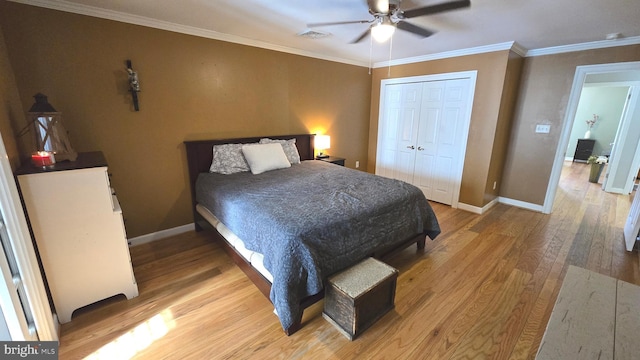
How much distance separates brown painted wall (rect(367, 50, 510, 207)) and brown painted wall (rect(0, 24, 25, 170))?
14.7 ft

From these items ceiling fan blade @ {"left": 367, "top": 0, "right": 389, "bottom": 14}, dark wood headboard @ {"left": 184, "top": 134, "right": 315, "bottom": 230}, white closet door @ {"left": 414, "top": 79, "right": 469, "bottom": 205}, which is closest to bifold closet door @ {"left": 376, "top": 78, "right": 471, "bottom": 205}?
white closet door @ {"left": 414, "top": 79, "right": 469, "bottom": 205}

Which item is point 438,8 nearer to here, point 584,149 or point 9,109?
point 9,109

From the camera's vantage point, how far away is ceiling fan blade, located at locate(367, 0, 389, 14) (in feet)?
5.93

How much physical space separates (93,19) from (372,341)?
135 inches

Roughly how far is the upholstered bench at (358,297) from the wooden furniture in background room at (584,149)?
368 inches

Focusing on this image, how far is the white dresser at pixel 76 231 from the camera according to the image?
1.58 meters

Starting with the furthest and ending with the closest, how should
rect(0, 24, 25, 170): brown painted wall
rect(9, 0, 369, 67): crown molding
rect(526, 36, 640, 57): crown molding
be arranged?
1. rect(526, 36, 640, 57): crown molding
2. rect(9, 0, 369, 67): crown molding
3. rect(0, 24, 25, 170): brown painted wall

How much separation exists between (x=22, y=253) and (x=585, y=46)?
18.1 feet

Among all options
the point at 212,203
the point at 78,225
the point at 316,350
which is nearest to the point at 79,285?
the point at 78,225

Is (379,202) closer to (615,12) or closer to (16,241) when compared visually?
(16,241)

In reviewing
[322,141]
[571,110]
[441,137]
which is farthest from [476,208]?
[322,141]

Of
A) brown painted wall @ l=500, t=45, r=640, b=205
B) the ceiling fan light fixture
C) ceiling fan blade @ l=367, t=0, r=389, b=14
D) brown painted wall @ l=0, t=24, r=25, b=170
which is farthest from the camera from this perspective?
brown painted wall @ l=500, t=45, r=640, b=205

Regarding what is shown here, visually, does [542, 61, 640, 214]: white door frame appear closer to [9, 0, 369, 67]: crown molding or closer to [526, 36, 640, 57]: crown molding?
[526, 36, 640, 57]: crown molding

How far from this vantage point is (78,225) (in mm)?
1717
